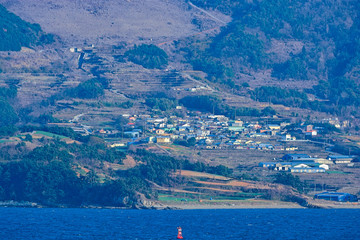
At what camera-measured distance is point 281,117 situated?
13800cm

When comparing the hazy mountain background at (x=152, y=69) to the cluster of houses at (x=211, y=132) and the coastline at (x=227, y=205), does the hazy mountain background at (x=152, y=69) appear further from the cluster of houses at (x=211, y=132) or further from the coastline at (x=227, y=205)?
the cluster of houses at (x=211, y=132)

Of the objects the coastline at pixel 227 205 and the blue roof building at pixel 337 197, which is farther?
the blue roof building at pixel 337 197

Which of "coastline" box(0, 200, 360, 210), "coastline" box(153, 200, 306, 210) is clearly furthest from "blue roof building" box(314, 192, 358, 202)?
"coastline" box(153, 200, 306, 210)

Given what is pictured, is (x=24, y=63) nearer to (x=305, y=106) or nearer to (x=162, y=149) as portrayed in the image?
(x=305, y=106)

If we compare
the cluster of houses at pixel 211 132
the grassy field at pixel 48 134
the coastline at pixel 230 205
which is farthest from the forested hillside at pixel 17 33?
the coastline at pixel 230 205

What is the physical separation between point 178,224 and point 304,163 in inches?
1199

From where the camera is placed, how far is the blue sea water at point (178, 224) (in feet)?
243

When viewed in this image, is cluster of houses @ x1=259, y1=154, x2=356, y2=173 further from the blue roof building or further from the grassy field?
the grassy field

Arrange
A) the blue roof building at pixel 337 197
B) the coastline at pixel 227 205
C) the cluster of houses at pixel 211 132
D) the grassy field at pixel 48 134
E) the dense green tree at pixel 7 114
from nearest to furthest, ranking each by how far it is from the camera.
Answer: the coastline at pixel 227 205 → the blue roof building at pixel 337 197 → the grassy field at pixel 48 134 → the cluster of houses at pixel 211 132 → the dense green tree at pixel 7 114

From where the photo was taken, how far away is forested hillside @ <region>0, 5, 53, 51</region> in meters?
162

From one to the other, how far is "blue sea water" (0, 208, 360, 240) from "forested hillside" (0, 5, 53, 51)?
77112 mm

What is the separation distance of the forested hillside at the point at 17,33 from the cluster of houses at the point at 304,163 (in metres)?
65.3

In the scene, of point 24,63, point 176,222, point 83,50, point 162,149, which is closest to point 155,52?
point 83,50

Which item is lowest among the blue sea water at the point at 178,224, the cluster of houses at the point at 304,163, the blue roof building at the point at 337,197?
the blue sea water at the point at 178,224
